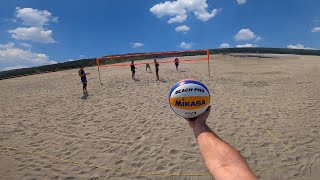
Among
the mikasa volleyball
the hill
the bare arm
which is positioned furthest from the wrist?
the hill

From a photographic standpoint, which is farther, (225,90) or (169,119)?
(225,90)

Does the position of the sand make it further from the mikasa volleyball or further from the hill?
the hill

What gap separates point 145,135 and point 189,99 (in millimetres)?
4683

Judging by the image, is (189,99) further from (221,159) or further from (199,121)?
(221,159)

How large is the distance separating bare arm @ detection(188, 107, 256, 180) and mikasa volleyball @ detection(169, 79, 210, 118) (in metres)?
0.54

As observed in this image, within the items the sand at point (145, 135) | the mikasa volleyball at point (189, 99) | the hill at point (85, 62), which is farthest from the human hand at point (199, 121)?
the hill at point (85, 62)

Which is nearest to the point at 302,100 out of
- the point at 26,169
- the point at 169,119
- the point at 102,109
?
the point at 169,119

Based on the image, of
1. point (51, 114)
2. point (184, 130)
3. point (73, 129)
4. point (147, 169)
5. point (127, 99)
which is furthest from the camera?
point (127, 99)

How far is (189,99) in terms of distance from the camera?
2.47 m

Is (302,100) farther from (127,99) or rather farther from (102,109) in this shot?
(102,109)

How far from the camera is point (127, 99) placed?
11203 millimetres

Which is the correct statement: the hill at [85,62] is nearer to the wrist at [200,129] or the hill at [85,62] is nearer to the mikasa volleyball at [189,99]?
the mikasa volleyball at [189,99]

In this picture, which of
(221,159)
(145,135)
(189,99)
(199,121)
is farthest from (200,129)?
(145,135)

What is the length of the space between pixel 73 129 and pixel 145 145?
2692 mm
